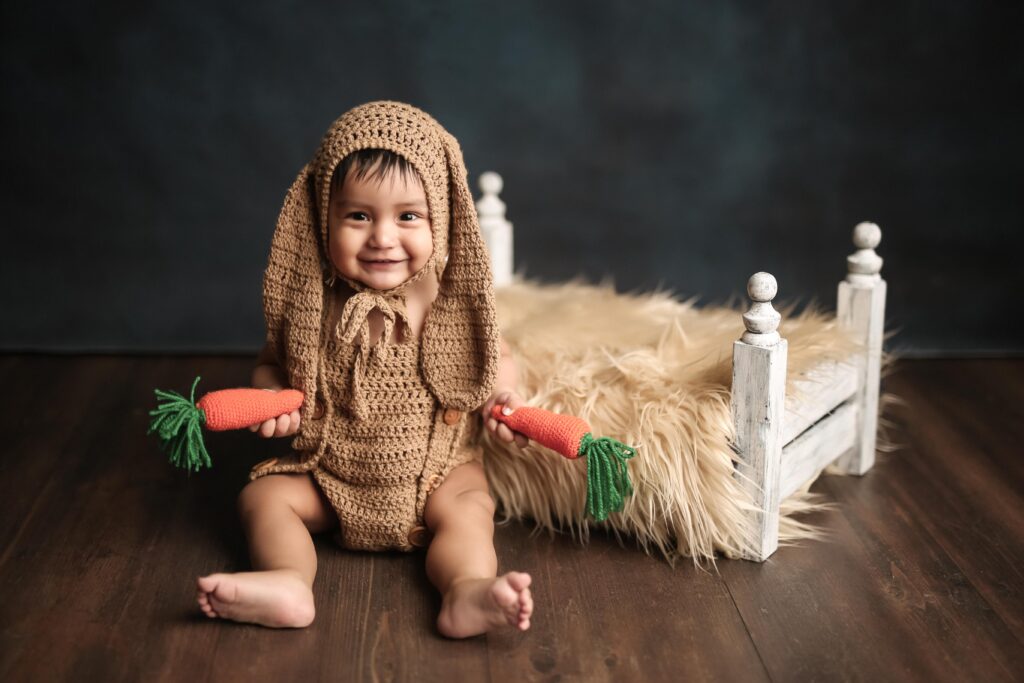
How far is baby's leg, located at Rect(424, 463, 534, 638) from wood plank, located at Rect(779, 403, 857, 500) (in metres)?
0.45

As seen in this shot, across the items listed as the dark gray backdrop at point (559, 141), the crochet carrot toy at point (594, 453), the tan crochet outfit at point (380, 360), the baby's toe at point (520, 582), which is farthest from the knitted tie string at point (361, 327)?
the dark gray backdrop at point (559, 141)

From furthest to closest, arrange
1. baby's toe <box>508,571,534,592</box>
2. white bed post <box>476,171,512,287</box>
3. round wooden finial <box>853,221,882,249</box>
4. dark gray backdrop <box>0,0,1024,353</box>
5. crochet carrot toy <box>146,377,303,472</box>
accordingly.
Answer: dark gray backdrop <box>0,0,1024,353</box> < white bed post <box>476,171,512,287</box> < round wooden finial <box>853,221,882,249</box> < crochet carrot toy <box>146,377,303,472</box> < baby's toe <box>508,571,534,592</box>

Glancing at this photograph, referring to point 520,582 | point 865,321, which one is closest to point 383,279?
point 520,582

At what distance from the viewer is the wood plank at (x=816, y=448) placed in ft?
5.79

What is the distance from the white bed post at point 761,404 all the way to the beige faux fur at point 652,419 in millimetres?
23

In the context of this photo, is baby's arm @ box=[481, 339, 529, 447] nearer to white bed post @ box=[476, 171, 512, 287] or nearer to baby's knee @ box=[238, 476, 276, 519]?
baby's knee @ box=[238, 476, 276, 519]

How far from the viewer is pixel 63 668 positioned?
1408 mm

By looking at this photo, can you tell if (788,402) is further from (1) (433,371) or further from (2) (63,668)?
(2) (63,668)

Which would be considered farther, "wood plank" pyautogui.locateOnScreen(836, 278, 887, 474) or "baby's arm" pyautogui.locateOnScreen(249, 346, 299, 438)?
"wood plank" pyautogui.locateOnScreen(836, 278, 887, 474)

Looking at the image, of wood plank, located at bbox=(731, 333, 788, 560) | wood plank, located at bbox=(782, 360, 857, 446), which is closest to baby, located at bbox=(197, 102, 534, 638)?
wood plank, located at bbox=(731, 333, 788, 560)

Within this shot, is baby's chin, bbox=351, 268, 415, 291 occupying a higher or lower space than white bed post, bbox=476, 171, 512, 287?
lower

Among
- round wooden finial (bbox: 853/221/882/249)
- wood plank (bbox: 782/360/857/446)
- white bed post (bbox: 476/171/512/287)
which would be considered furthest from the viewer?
white bed post (bbox: 476/171/512/287)

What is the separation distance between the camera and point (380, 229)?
1.57 meters

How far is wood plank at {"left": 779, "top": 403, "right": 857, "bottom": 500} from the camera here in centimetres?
177
